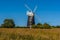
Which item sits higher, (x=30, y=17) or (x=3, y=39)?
(x=30, y=17)

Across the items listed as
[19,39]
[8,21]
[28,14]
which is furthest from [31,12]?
[19,39]

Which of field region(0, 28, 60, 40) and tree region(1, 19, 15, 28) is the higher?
tree region(1, 19, 15, 28)

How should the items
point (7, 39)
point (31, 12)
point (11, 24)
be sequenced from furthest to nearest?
point (31, 12) < point (11, 24) < point (7, 39)

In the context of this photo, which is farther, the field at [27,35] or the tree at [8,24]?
the tree at [8,24]

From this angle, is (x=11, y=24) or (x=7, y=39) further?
(x=11, y=24)

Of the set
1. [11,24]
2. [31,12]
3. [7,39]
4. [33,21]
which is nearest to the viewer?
[7,39]

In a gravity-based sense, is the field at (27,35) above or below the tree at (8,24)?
below

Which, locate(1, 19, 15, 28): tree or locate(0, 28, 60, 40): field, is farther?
locate(1, 19, 15, 28): tree

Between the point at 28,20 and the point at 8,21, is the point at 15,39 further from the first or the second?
the point at 28,20

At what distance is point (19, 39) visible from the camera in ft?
35.4

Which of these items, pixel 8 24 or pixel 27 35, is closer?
pixel 27 35

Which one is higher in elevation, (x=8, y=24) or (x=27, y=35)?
(x=8, y=24)

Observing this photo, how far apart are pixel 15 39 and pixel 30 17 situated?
253 ft

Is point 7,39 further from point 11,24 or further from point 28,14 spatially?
point 28,14
